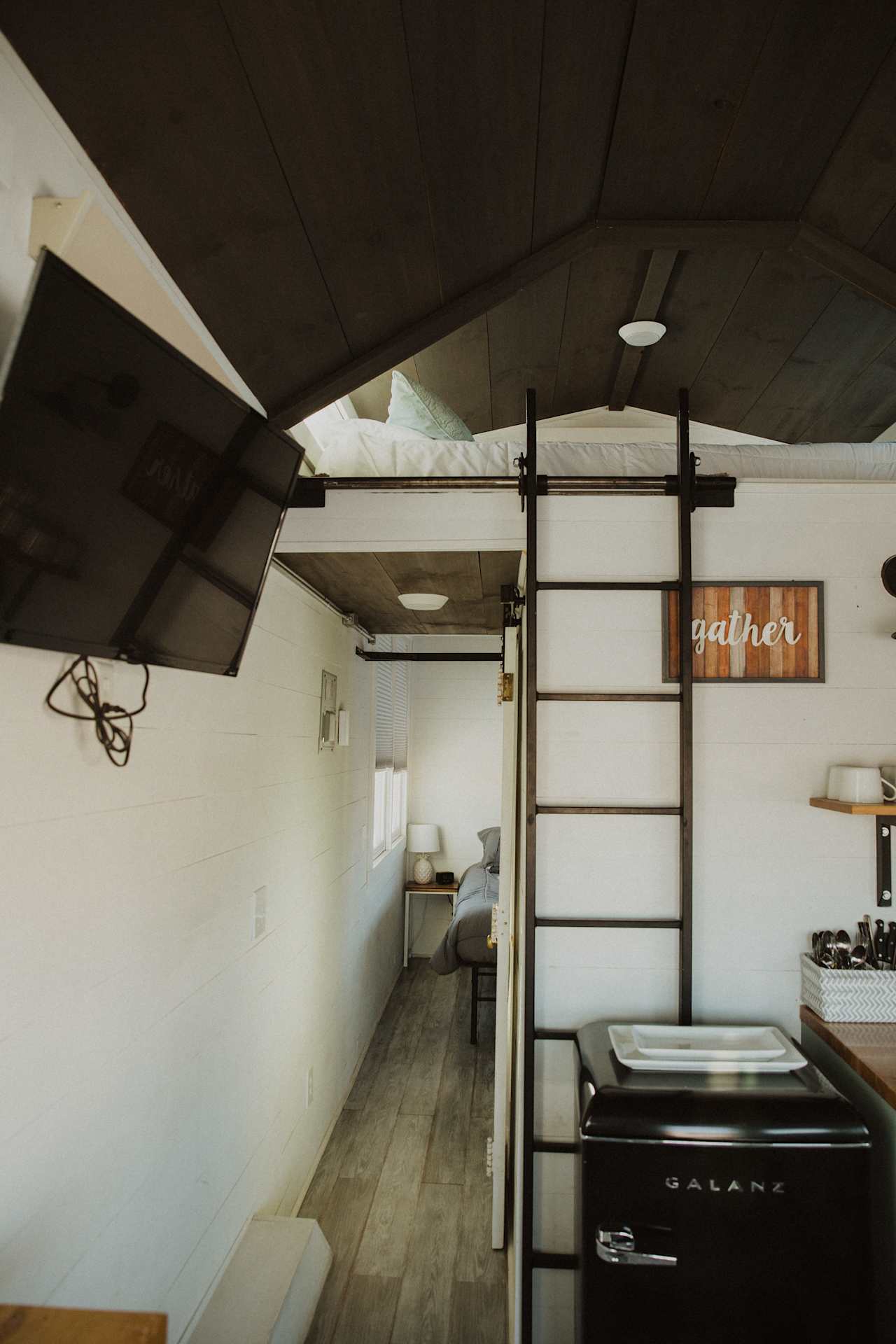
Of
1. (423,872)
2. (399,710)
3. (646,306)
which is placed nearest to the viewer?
(646,306)

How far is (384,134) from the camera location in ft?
4.88

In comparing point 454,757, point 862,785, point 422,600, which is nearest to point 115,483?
point 862,785

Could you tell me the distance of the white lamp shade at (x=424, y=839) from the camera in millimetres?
6262

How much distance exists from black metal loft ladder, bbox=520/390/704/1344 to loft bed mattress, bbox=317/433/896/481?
0.32ft

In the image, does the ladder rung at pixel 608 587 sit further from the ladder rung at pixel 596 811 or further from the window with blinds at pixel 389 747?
the window with blinds at pixel 389 747

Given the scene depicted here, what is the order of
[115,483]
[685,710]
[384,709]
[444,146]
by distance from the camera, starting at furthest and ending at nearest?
[384,709] → [685,710] → [444,146] → [115,483]

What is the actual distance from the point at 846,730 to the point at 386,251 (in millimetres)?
1761

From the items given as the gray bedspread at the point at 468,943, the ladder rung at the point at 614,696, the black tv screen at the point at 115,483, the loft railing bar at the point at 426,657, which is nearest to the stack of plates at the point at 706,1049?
the ladder rung at the point at 614,696

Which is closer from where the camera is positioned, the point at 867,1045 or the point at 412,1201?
the point at 867,1045

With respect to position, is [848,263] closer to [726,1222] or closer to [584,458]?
[584,458]

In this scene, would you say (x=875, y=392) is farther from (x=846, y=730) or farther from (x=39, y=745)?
(x=39, y=745)

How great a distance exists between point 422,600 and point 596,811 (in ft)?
4.31

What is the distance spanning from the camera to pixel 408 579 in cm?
295

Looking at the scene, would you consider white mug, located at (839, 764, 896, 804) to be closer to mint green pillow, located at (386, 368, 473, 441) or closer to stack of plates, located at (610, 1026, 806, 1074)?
stack of plates, located at (610, 1026, 806, 1074)
